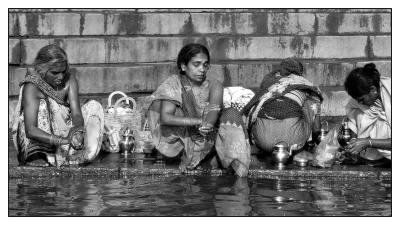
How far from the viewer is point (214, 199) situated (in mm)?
8023

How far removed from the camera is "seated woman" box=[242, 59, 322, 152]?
9406mm

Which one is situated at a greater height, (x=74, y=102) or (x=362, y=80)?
(x=362, y=80)

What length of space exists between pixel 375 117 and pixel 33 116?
3332mm

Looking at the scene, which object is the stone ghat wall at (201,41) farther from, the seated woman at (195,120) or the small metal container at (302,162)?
the small metal container at (302,162)

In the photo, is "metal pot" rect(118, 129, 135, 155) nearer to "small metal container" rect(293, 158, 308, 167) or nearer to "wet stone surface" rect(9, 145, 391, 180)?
"wet stone surface" rect(9, 145, 391, 180)

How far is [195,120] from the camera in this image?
29.9 ft

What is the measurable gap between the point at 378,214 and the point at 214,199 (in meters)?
1.39

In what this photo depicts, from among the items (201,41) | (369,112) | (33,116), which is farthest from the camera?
(201,41)

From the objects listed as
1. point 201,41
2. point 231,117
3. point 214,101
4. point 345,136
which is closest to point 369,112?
point 345,136

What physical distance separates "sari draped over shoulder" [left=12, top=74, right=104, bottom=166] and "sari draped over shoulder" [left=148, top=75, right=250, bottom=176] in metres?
0.59

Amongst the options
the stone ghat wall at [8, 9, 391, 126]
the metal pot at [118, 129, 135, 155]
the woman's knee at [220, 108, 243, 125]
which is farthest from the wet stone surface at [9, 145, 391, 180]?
the stone ghat wall at [8, 9, 391, 126]

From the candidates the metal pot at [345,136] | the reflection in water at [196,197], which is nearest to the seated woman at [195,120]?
the reflection in water at [196,197]

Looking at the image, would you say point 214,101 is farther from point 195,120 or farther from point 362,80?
point 362,80

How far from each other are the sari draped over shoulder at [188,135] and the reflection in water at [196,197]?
0.66 feet
